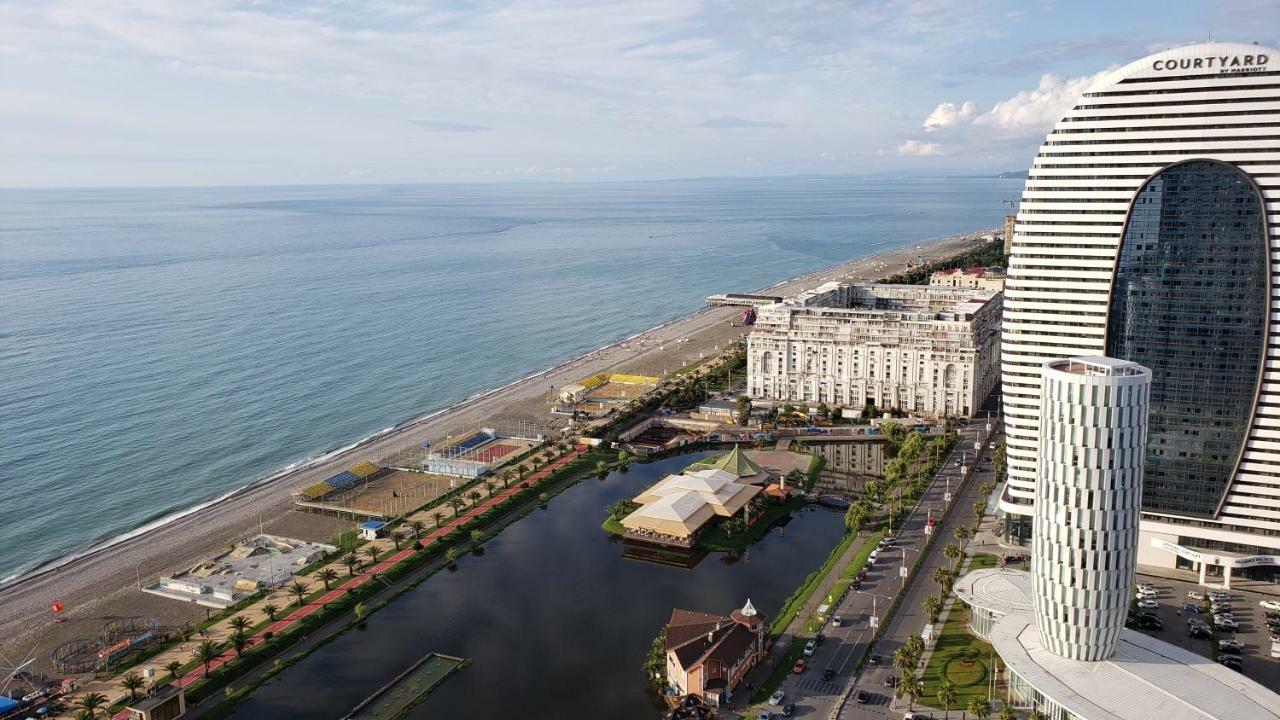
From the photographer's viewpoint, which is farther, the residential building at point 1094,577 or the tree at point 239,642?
the tree at point 239,642

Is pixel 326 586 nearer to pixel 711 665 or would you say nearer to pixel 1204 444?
pixel 711 665

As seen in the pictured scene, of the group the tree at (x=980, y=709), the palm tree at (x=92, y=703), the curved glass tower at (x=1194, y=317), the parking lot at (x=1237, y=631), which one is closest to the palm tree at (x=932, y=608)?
the tree at (x=980, y=709)

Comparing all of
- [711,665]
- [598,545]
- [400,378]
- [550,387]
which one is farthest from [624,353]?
[711,665]

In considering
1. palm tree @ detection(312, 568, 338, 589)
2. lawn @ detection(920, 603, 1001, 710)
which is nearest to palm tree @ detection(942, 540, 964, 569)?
lawn @ detection(920, 603, 1001, 710)

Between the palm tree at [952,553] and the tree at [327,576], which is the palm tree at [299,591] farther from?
the palm tree at [952,553]

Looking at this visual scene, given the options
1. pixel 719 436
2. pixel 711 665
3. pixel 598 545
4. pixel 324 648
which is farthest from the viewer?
pixel 719 436
